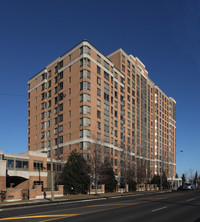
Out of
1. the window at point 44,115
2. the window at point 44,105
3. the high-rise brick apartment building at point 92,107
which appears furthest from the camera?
the window at point 44,105

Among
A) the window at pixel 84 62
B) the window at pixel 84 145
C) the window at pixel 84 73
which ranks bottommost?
the window at pixel 84 145

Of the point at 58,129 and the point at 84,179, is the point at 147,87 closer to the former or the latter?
the point at 58,129

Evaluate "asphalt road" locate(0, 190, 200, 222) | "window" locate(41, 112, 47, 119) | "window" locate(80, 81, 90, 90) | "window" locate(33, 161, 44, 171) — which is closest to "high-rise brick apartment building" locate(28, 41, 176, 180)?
"window" locate(80, 81, 90, 90)

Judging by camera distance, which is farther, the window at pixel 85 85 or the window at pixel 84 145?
the window at pixel 85 85

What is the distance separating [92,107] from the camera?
64938 millimetres

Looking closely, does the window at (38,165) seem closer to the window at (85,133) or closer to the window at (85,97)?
the window at (85,133)

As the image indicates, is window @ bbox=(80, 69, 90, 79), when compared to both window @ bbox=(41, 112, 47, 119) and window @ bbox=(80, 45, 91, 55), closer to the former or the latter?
window @ bbox=(80, 45, 91, 55)

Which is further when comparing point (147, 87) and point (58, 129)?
point (147, 87)

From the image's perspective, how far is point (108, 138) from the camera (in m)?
71.1

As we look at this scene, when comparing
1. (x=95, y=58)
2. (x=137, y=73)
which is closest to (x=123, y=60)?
(x=137, y=73)

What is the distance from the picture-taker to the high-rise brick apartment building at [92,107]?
Answer: 64.2 metres

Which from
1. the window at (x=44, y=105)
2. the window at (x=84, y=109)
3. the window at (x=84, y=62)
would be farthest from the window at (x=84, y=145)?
the window at (x=44, y=105)

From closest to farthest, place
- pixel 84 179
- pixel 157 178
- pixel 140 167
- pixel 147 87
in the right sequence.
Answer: pixel 84 179 → pixel 140 167 → pixel 157 178 → pixel 147 87

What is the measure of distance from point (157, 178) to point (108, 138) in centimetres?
3243
